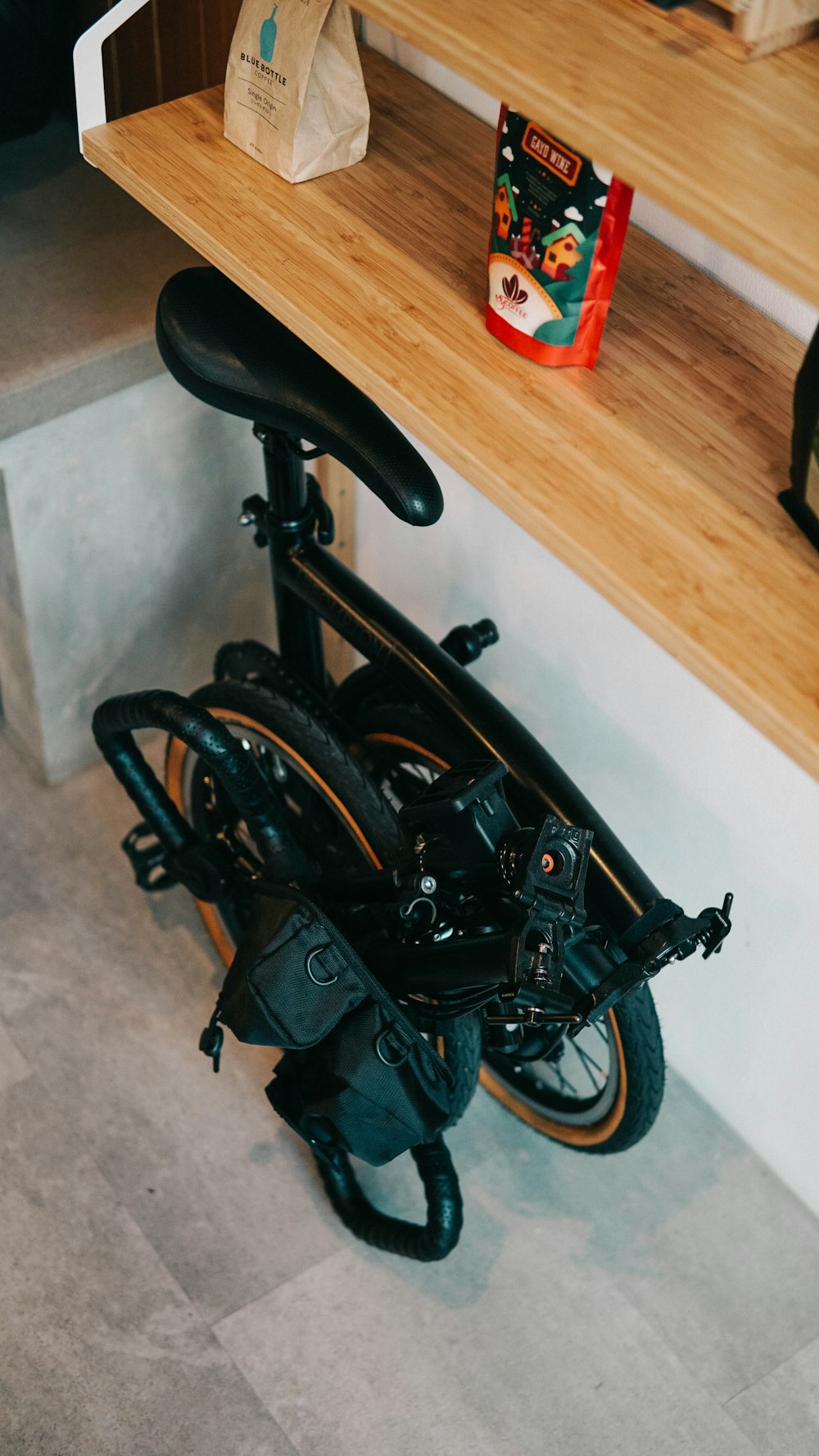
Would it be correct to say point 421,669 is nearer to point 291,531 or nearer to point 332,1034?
point 291,531

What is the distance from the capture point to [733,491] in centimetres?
105

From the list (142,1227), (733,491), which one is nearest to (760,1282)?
(142,1227)

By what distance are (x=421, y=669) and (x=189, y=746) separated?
289 mm

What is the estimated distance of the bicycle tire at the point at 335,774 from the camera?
153 cm

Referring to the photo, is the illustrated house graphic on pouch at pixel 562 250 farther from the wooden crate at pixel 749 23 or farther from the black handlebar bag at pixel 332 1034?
Answer: the black handlebar bag at pixel 332 1034

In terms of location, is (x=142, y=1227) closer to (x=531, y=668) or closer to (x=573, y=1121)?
(x=573, y=1121)

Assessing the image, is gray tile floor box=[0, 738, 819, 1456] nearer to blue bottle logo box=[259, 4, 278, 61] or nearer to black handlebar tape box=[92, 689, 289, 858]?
black handlebar tape box=[92, 689, 289, 858]

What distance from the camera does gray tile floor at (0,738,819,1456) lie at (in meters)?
1.61

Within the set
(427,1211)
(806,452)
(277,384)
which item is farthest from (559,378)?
(427,1211)

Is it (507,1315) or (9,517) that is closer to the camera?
(507,1315)

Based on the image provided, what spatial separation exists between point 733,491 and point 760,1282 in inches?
46.4

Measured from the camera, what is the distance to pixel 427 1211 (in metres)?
1.73

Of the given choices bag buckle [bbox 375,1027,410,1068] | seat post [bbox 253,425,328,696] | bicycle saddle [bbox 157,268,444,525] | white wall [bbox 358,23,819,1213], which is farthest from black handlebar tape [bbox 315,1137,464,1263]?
bicycle saddle [bbox 157,268,444,525]

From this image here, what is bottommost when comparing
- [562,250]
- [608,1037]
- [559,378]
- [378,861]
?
[608,1037]
